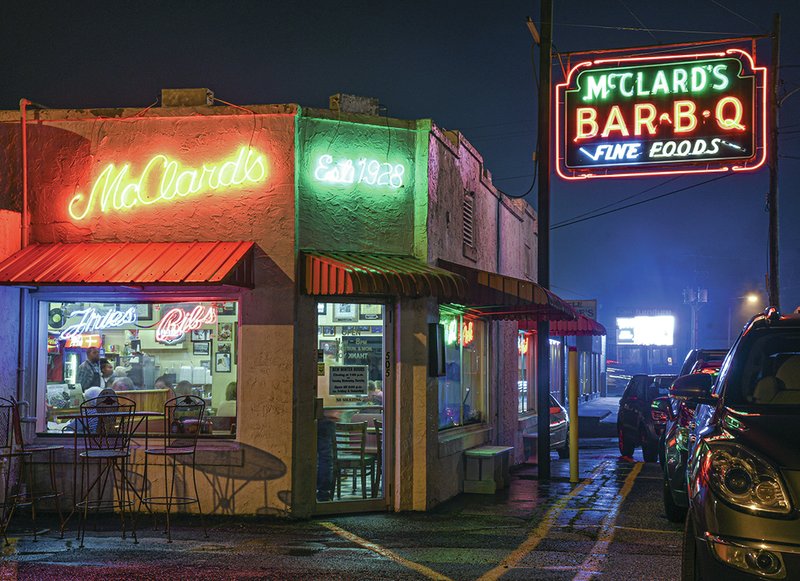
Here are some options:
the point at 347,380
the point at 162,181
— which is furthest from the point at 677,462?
the point at 162,181

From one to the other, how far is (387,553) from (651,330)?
76940 mm

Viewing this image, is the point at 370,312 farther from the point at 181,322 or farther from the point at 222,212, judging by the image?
the point at 181,322

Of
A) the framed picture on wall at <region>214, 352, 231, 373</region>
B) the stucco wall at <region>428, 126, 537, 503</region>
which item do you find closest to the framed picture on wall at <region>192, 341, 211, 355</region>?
the framed picture on wall at <region>214, 352, 231, 373</region>

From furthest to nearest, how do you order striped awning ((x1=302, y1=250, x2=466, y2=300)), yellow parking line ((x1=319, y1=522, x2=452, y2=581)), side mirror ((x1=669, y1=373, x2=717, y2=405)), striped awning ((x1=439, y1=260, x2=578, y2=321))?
striped awning ((x1=439, y1=260, x2=578, y2=321)) < striped awning ((x1=302, y1=250, x2=466, y2=300)) < yellow parking line ((x1=319, y1=522, x2=452, y2=581)) < side mirror ((x1=669, y1=373, x2=717, y2=405))

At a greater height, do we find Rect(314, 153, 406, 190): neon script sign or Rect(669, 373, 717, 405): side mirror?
Rect(314, 153, 406, 190): neon script sign

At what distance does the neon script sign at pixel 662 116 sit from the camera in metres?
14.1

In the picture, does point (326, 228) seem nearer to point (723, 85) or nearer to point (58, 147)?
point (58, 147)

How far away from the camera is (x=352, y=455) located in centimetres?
1079

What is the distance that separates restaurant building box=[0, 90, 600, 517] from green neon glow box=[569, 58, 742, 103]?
468cm

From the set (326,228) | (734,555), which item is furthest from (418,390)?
(734,555)

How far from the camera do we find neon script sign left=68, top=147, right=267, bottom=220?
10.5 m

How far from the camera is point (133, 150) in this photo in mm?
10688

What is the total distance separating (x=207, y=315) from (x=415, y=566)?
4.40 m

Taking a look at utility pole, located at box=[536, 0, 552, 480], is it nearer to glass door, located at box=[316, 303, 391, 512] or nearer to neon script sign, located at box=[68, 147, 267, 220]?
glass door, located at box=[316, 303, 391, 512]
